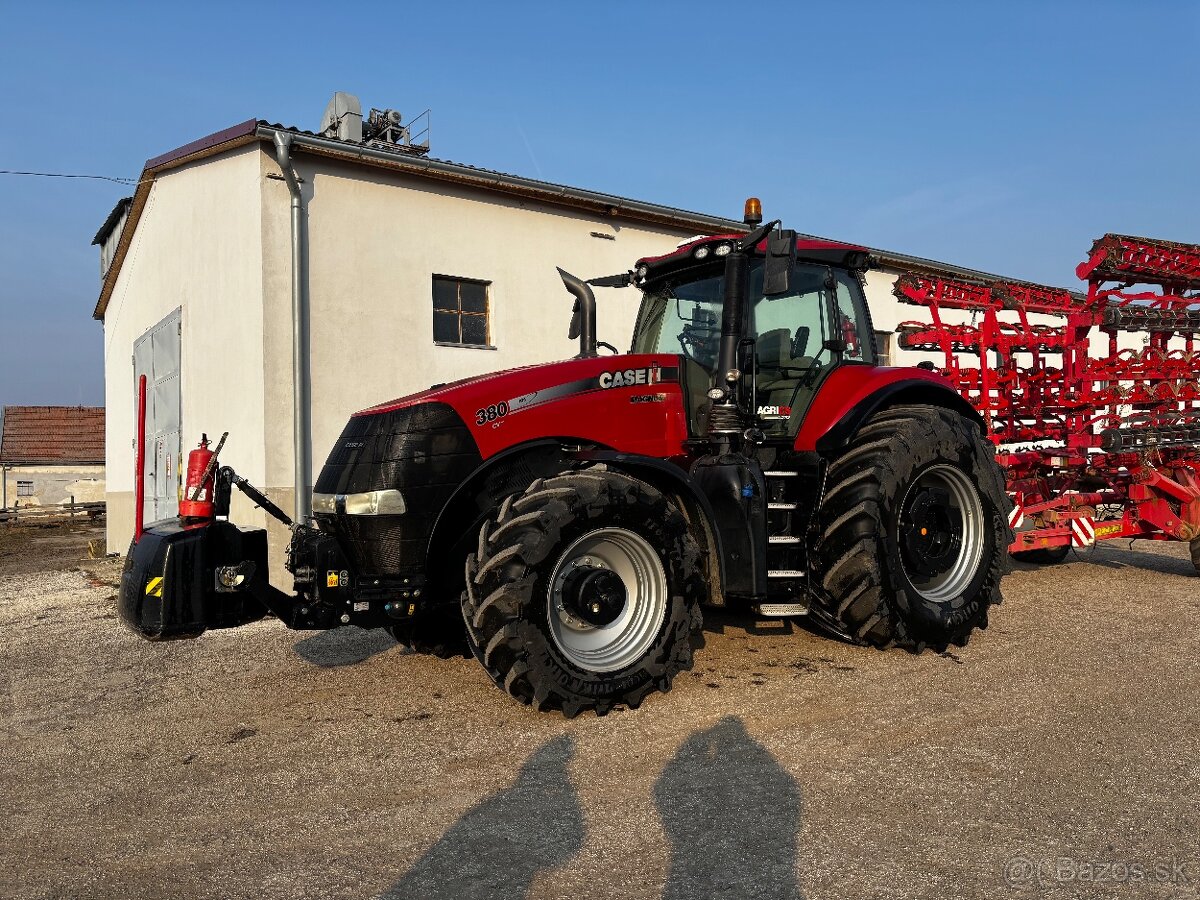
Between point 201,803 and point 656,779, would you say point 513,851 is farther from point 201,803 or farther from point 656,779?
point 201,803

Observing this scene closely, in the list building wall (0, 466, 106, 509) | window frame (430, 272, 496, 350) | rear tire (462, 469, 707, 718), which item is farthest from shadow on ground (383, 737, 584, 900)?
building wall (0, 466, 106, 509)

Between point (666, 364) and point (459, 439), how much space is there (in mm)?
1401

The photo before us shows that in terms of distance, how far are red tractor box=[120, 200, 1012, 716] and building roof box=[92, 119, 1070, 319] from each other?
3.07m

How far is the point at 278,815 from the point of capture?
10.8 ft

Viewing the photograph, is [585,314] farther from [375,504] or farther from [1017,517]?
[1017,517]

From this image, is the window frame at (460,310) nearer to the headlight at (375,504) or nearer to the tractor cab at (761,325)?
the tractor cab at (761,325)

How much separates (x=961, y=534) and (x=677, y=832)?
11.1 ft

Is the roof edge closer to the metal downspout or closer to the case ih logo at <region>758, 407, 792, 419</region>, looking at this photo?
the metal downspout

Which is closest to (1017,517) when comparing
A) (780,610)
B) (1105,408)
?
(1105,408)

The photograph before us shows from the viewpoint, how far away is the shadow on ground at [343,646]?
5.67m

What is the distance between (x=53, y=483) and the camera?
32500mm

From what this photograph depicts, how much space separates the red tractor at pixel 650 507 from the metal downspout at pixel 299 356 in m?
4.45

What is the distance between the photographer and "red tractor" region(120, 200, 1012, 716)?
403 centimetres

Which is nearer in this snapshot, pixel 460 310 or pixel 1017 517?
pixel 1017 517
